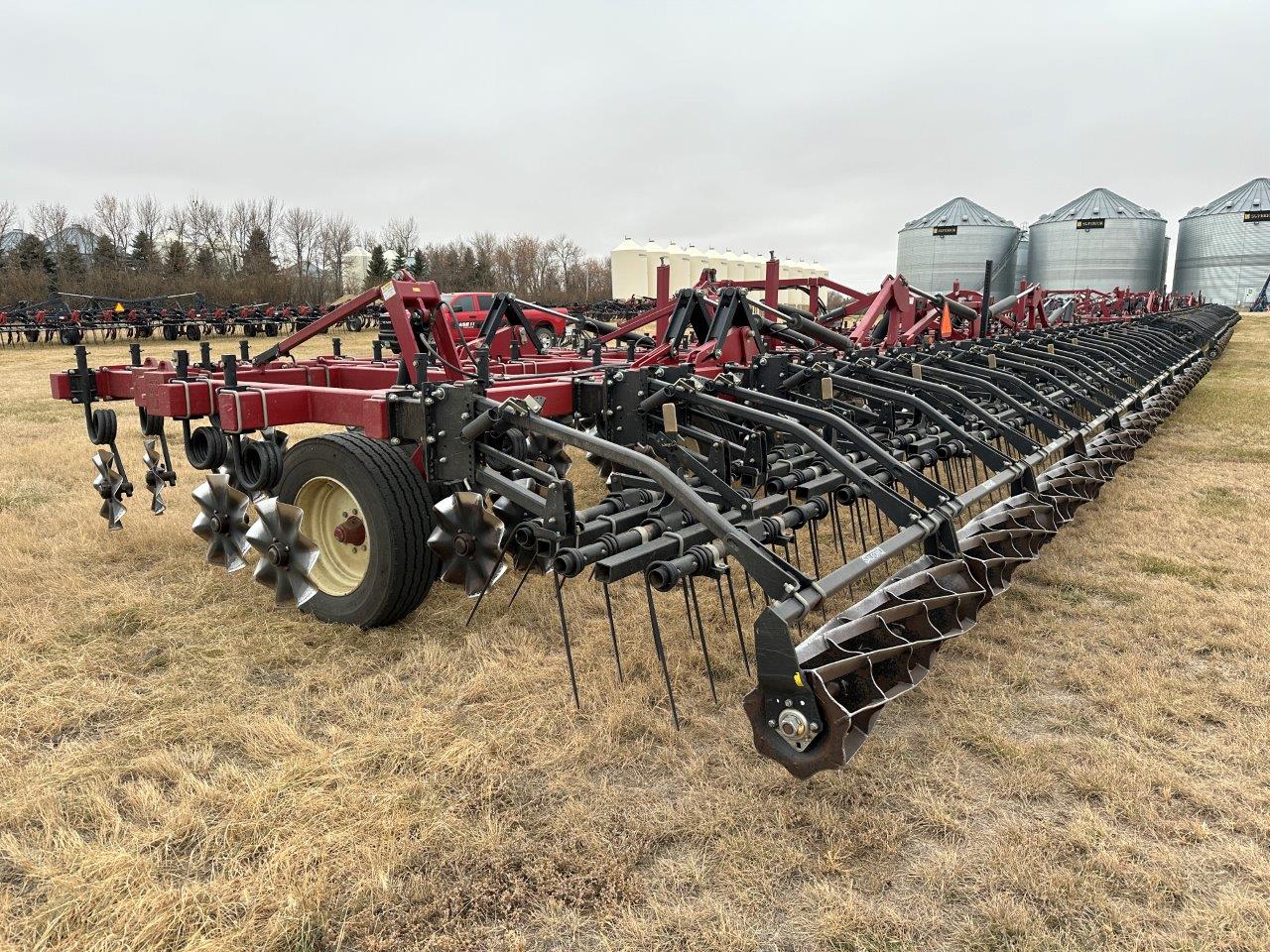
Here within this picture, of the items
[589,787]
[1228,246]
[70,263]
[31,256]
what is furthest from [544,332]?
[1228,246]

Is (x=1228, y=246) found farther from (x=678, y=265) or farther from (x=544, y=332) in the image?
(x=544, y=332)

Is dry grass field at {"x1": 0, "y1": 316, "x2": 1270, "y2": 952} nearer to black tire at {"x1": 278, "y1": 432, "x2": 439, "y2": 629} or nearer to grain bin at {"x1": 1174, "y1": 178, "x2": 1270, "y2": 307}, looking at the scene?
black tire at {"x1": 278, "y1": 432, "x2": 439, "y2": 629}

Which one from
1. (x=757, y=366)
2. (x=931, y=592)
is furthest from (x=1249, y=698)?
(x=757, y=366)

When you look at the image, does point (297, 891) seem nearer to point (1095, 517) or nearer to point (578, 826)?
point (578, 826)

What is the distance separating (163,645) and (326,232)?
160 feet

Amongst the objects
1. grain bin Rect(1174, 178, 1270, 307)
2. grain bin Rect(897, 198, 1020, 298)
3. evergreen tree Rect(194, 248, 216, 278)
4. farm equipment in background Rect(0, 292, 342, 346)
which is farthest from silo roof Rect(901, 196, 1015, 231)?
evergreen tree Rect(194, 248, 216, 278)

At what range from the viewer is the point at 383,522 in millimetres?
2939

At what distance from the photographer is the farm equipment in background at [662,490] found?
2166 mm

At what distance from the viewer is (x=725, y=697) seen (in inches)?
103

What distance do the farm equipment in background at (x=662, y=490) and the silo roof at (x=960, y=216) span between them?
3006cm

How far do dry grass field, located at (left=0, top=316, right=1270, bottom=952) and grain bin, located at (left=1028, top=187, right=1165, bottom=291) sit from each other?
3289 centimetres

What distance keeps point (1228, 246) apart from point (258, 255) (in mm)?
42183

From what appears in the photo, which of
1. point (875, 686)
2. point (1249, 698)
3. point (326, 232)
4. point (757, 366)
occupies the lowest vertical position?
point (1249, 698)

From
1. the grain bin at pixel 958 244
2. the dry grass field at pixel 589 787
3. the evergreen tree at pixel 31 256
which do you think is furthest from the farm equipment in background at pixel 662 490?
the evergreen tree at pixel 31 256
